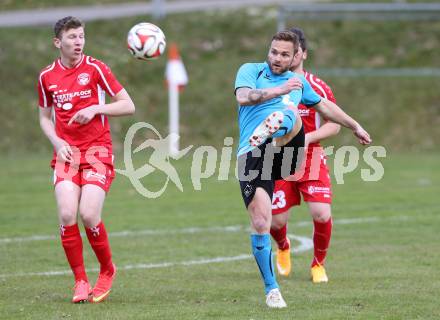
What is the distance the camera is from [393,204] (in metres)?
14.7

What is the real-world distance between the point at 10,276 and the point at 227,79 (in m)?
16.4

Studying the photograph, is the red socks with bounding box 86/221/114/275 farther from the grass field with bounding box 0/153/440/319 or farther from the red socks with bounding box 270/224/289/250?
the red socks with bounding box 270/224/289/250

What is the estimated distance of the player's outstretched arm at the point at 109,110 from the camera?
24.8ft

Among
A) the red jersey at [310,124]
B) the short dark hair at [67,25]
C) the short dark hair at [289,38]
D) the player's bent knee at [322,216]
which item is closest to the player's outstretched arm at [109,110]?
the short dark hair at [67,25]

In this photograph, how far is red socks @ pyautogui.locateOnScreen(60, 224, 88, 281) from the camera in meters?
7.83

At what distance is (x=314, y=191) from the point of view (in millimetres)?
9055

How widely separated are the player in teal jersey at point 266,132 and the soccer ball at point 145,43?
4.78 ft

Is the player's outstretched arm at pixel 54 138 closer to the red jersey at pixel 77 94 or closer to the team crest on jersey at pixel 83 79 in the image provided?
the red jersey at pixel 77 94

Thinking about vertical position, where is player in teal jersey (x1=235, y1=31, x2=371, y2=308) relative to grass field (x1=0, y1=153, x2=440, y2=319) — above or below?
above

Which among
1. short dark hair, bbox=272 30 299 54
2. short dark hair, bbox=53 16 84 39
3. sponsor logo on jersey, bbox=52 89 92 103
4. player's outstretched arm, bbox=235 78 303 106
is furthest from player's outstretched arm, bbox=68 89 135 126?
short dark hair, bbox=272 30 299 54

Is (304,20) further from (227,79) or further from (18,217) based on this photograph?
(18,217)

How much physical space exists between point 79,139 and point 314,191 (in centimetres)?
237

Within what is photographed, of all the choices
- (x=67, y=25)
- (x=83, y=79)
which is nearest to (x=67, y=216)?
(x=83, y=79)

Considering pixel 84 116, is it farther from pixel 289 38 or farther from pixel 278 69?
pixel 289 38
